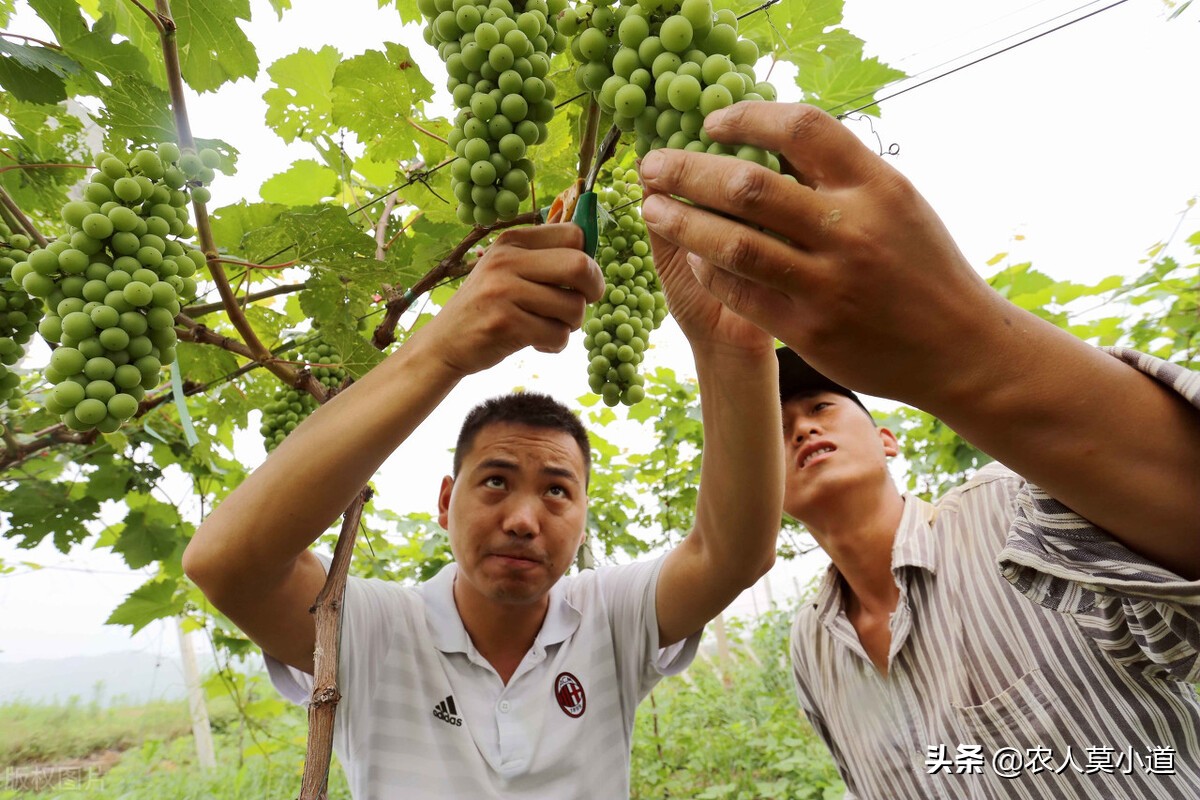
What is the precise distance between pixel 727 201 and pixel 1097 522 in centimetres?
61

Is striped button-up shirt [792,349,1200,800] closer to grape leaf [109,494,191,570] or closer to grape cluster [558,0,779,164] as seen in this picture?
grape cluster [558,0,779,164]

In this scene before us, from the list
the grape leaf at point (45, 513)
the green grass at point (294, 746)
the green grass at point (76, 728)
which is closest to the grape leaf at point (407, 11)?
the grape leaf at point (45, 513)

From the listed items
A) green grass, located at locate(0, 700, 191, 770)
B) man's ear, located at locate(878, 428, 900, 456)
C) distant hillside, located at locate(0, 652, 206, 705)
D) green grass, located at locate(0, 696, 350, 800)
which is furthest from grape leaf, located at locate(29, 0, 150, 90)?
green grass, located at locate(0, 700, 191, 770)

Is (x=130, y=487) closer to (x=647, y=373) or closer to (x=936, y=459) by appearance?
(x=647, y=373)

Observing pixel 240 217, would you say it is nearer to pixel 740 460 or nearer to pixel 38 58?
pixel 38 58

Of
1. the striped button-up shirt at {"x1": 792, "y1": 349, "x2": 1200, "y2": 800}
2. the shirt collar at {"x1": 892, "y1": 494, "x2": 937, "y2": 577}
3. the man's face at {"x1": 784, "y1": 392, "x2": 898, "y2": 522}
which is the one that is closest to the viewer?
the striped button-up shirt at {"x1": 792, "y1": 349, "x2": 1200, "y2": 800}

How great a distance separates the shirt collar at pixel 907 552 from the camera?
1961mm

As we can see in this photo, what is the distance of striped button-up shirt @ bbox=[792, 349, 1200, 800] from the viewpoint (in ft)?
3.70

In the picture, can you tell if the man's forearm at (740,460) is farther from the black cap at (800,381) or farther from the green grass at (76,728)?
the green grass at (76,728)

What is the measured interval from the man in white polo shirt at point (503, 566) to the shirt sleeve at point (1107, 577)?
53 centimetres

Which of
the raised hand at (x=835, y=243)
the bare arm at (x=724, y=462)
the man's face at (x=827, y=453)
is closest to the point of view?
the raised hand at (x=835, y=243)

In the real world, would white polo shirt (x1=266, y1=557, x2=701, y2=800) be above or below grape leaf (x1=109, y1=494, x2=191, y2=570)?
below

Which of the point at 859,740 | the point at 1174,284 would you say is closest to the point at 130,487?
the point at 859,740

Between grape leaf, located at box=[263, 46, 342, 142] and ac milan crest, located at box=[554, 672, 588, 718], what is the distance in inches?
66.4
